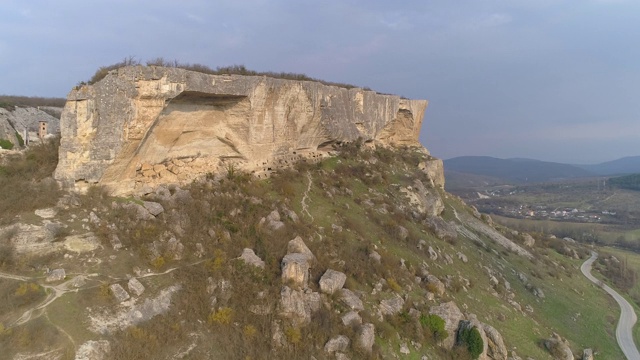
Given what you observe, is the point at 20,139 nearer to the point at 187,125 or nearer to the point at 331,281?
the point at 187,125

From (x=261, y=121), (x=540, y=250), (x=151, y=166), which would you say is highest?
(x=261, y=121)

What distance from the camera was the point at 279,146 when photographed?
23641 mm

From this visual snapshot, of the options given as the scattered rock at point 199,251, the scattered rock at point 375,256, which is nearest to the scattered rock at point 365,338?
the scattered rock at point 375,256

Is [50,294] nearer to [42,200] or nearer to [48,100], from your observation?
[42,200]

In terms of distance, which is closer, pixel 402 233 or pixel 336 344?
pixel 336 344

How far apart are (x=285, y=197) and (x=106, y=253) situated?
31.1 ft

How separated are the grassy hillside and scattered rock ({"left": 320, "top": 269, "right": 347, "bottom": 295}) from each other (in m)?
0.34

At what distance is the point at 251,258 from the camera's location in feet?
48.5

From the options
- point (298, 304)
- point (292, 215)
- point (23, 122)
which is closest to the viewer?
point (298, 304)

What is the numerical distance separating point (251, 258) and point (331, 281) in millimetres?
3089

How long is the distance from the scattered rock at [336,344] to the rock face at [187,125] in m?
10.5

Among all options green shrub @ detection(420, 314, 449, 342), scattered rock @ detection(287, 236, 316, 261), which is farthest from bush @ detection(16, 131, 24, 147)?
green shrub @ detection(420, 314, 449, 342)

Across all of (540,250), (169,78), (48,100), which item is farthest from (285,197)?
(48,100)

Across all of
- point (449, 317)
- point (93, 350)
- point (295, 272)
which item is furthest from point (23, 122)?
point (449, 317)
